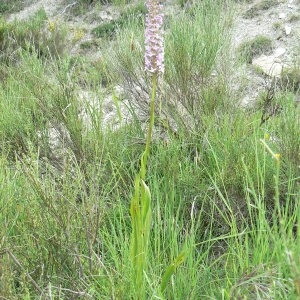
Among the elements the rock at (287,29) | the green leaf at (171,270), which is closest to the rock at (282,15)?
the rock at (287,29)

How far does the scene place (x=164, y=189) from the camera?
1.82m

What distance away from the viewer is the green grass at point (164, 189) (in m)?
1.22

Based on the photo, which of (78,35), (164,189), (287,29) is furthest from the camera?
(78,35)

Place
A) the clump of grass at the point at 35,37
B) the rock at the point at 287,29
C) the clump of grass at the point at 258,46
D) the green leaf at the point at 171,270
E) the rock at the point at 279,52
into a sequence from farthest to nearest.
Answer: the clump of grass at the point at 35,37 → the rock at the point at 287,29 → the clump of grass at the point at 258,46 → the rock at the point at 279,52 → the green leaf at the point at 171,270

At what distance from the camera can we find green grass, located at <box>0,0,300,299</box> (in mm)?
1222

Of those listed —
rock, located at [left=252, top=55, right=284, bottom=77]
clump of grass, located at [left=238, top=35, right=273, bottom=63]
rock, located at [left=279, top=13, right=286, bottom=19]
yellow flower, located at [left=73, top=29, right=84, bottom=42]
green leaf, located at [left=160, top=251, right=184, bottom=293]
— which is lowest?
rock, located at [left=252, top=55, right=284, bottom=77]

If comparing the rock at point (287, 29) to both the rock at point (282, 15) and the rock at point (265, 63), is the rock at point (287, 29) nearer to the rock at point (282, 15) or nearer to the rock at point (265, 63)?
the rock at point (282, 15)

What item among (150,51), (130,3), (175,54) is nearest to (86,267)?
(150,51)

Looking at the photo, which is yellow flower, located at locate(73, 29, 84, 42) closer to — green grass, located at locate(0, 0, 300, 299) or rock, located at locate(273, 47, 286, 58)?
green grass, located at locate(0, 0, 300, 299)

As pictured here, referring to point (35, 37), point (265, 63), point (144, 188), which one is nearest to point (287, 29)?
point (265, 63)

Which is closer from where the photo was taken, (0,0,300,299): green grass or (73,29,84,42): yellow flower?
(0,0,300,299): green grass

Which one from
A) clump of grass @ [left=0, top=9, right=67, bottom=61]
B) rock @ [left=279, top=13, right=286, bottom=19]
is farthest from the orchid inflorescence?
rock @ [left=279, top=13, right=286, bottom=19]

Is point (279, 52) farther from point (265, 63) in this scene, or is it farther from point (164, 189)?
point (164, 189)

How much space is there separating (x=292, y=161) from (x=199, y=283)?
880 millimetres
